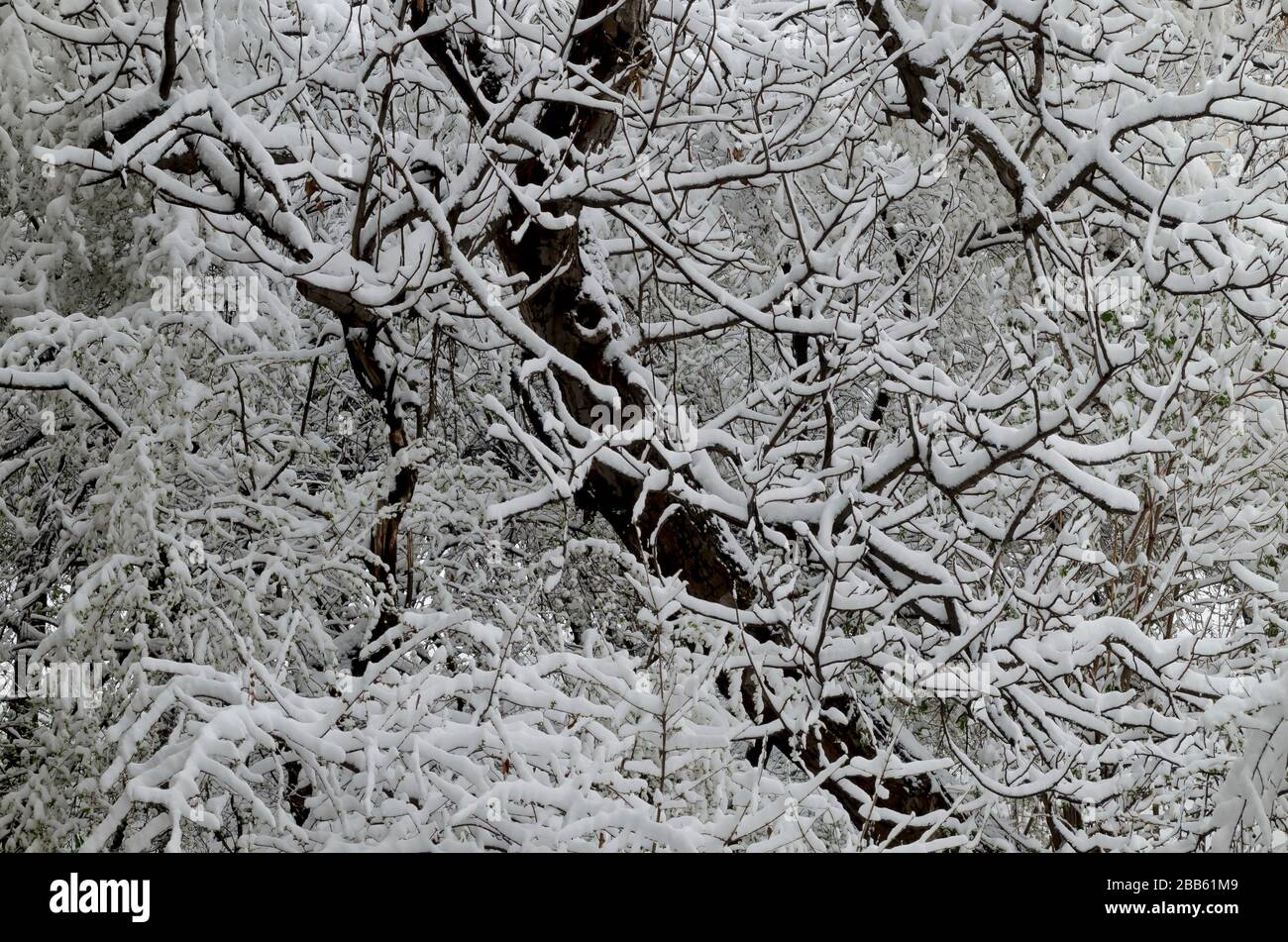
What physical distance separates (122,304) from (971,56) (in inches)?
145

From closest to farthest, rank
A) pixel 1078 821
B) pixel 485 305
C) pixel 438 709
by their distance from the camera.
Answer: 1. pixel 438 709
2. pixel 485 305
3. pixel 1078 821

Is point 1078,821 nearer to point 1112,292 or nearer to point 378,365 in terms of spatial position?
point 1112,292

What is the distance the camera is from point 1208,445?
4898mm

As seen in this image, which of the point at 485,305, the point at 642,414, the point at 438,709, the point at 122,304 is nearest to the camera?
the point at 438,709

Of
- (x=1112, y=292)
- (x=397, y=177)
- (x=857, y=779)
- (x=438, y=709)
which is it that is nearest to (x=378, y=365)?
(x=397, y=177)

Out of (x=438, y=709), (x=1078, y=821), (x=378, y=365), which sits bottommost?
(x=1078, y=821)

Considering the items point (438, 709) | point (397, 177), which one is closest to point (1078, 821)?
point (438, 709)

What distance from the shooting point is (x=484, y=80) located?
526cm

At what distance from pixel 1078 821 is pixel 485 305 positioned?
3.02 meters

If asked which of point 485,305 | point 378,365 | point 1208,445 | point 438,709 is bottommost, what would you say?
point 438,709

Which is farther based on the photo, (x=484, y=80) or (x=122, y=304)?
(x=484, y=80)

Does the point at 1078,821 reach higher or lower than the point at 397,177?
lower

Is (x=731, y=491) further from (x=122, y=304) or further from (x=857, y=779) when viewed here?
(x=122, y=304)

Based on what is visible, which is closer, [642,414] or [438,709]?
[438,709]
